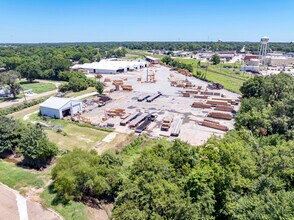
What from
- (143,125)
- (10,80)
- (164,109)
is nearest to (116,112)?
(143,125)

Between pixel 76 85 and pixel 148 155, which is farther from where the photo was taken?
pixel 76 85

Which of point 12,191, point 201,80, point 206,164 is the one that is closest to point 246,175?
point 206,164

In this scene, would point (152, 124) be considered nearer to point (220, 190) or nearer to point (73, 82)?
point (220, 190)

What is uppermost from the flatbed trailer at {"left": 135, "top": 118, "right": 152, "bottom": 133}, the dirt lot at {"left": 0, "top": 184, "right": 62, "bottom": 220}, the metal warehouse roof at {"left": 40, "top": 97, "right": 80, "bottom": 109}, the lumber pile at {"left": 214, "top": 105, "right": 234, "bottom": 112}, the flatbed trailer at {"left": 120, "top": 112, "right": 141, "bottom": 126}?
the metal warehouse roof at {"left": 40, "top": 97, "right": 80, "bottom": 109}

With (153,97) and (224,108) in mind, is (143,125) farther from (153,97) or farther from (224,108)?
(224,108)

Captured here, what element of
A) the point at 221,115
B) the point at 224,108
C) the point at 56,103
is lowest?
the point at 221,115

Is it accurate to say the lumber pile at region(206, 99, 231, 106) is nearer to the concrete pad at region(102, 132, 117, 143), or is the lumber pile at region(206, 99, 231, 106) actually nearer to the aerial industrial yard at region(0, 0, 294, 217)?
the aerial industrial yard at region(0, 0, 294, 217)

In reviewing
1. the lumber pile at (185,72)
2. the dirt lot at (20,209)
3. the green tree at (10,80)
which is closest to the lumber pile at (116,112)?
the dirt lot at (20,209)

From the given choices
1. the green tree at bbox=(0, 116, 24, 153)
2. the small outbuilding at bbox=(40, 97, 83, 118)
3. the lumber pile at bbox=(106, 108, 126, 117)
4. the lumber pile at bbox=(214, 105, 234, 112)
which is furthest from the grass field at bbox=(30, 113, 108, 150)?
the lumber pile at bbox=(214, 105, 234, 112)
